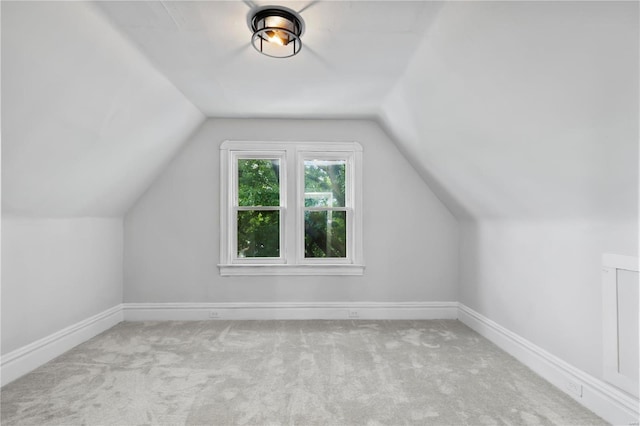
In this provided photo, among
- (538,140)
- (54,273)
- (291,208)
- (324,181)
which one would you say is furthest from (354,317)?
(54,273)

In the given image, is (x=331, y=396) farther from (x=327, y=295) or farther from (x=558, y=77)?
(x=558, y=77)

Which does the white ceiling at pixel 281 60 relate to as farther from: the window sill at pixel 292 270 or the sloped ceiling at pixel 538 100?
the window sill at pixel 292 270

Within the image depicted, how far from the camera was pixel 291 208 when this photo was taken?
160 inches

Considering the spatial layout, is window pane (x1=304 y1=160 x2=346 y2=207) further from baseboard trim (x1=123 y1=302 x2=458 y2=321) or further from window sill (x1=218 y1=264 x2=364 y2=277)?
baseboard trim (x1=123 y1=302 x2=458 y2=321)

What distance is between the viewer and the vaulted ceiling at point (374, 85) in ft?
5.18

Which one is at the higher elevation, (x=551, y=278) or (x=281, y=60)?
(x=281, y=60)

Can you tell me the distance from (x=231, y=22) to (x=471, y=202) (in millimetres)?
2622

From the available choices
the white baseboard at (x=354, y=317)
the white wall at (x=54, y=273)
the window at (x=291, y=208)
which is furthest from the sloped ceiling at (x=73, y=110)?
the white baseboard at (x=354, y=317)

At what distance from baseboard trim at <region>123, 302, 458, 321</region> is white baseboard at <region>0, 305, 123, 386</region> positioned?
0.41 m

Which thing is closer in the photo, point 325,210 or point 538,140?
point 538,140

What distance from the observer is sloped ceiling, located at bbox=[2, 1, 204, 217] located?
172cm

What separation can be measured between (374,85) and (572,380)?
8.47ft

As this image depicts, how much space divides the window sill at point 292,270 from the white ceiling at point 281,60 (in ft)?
5.83

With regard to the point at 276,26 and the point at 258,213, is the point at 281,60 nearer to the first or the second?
the point at 276,26
